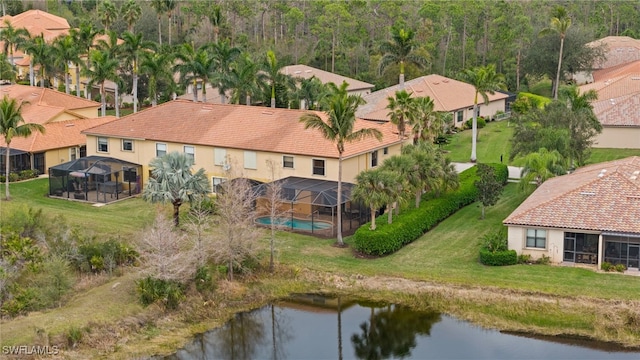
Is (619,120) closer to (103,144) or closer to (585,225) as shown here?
(585,225)

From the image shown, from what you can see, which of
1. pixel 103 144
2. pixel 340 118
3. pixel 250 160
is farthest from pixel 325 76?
pixel 340 118

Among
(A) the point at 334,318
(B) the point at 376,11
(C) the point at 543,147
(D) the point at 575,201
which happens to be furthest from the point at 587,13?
(A) the point at 334,318

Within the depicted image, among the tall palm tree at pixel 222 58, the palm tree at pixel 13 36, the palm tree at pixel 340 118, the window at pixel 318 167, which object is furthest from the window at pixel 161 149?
the palm tree at pixel 13 36

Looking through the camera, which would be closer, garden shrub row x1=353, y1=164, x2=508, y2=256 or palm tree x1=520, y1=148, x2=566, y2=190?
garden shrub row x1=353, y1=164, x2=508, y2=256

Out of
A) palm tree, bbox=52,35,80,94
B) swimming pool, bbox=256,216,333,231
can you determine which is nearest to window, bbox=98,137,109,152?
swimming pool, bbox=256,216,333,231

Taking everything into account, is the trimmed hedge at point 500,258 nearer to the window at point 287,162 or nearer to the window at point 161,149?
the window at point 287,162

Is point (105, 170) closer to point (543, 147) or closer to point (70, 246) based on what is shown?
point (70, 246)

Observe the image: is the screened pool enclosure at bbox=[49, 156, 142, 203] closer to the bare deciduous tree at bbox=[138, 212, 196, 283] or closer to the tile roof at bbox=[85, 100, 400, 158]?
the tile roof at bbox=[85, 100, 400, 158]
